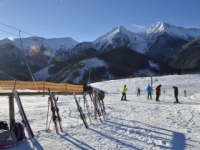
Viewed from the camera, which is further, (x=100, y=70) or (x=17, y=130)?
(x=100, y=70)

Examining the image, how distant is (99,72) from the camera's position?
165750mm

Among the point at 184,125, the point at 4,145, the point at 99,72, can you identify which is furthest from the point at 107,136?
the point at 99,72

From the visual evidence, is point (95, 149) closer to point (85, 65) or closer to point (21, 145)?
point (21, 145)

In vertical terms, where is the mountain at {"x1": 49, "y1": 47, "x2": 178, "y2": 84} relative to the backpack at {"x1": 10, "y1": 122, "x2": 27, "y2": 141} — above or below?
above

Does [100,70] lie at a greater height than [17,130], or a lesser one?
greater

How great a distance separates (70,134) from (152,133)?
3.12m

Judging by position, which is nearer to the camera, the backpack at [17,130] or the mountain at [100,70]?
the backpack at [17,130]

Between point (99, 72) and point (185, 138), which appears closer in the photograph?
point (185, 138)

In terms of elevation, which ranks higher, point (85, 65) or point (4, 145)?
point (85, 65)

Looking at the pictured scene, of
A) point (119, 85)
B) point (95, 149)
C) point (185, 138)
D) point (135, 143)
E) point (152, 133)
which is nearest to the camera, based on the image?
point (95, 149)

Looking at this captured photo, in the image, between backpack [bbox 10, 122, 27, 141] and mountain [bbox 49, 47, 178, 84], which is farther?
mountain [bbox 49, 47, 178, 84]

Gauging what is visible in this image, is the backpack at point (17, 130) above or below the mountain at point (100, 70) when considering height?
below

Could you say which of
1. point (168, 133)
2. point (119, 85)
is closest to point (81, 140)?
point (168, 133)

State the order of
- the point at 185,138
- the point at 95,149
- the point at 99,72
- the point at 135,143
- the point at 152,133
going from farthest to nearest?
the point at 99,72
the point at 152,133
the point at 185,138
the point at 135,143
the point at 95,149
